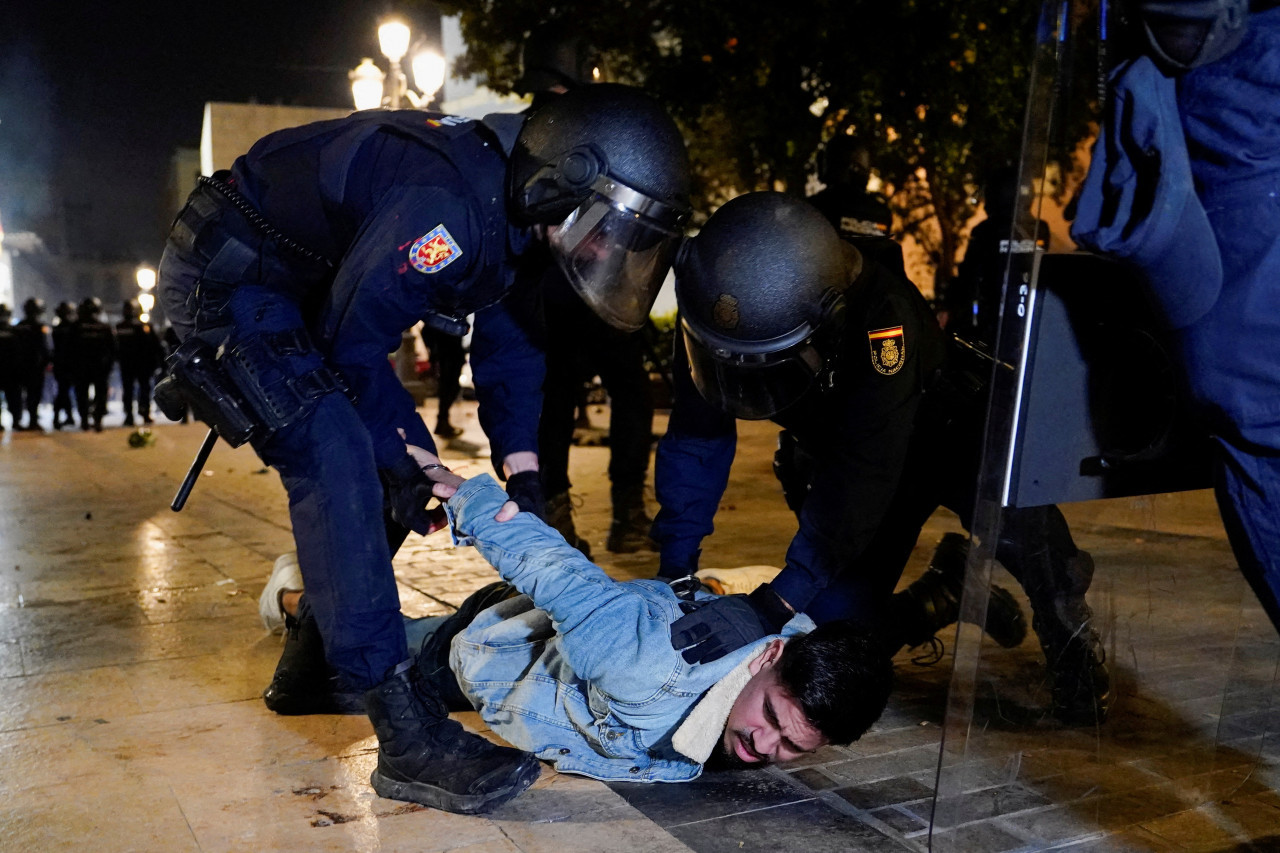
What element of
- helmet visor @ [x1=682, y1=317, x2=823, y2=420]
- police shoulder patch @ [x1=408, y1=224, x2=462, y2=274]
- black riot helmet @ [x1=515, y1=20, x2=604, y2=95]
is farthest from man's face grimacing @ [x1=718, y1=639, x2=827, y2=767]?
black riot helmet @ [x1=515, y1=20, x2=604, y2=95]

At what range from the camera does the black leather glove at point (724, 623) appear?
7.97 ft

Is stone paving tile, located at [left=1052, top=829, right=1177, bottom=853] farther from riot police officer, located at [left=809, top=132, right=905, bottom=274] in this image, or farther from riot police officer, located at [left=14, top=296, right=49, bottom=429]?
riot police officer, located at [left=14, top=296, right=49, bottom=429]

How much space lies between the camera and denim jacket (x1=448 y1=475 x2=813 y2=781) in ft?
7.69

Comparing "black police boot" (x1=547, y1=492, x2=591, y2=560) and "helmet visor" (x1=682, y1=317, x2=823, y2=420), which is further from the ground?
"helmet visor" (x1=682, y1=317, x2=823, y2=420)

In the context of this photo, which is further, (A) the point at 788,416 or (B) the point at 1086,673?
(A) the point at 788,416

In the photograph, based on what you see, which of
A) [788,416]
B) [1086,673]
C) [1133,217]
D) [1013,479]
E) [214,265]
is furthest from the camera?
[788,416]

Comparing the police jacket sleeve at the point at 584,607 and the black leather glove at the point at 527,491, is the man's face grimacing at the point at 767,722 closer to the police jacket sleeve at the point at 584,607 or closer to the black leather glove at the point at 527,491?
the police jacket sleeve at the point at 584,607

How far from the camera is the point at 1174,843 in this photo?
92.0 inches

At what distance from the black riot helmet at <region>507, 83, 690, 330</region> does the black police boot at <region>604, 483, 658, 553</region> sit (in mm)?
2610

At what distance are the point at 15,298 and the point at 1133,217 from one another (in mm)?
79918

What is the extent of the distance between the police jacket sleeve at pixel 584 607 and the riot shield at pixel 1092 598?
0.61 metres

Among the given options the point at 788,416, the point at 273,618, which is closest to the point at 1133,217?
the point at 788,416

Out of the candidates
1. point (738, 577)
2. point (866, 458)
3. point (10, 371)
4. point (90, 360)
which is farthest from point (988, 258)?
point (10, 371)

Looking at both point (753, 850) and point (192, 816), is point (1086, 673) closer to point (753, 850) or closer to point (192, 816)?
point (753, 850)
